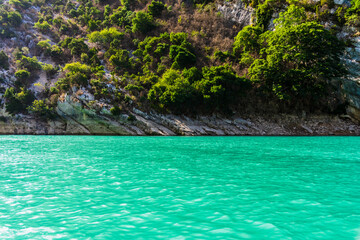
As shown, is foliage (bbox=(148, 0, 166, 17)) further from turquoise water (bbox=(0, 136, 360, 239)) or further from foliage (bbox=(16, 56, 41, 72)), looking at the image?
turquoise water (bbox=(0, 136, 360, 239))

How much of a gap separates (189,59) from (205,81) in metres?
11.5

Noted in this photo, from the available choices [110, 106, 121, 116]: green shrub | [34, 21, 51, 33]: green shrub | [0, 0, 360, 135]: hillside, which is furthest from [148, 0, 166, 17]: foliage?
[110, 106, 121, 116]: green shrub

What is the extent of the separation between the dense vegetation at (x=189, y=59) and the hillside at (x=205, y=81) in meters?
0.21

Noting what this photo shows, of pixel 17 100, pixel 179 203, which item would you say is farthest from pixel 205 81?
pixel 17 100

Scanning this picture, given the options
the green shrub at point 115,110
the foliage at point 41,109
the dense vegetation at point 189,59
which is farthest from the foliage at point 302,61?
the foliage at point 41,109

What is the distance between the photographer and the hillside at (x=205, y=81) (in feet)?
137

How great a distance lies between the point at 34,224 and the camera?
5508 millimetres

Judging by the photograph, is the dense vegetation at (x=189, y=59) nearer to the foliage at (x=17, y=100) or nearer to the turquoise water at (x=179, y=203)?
the foliage at (x=17, y=100)

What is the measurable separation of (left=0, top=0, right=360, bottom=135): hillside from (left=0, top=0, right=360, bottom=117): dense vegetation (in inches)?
8.3

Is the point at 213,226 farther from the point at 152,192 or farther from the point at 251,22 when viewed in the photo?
the point at 251,22

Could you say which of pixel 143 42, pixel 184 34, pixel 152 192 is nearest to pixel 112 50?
pixel 143 42

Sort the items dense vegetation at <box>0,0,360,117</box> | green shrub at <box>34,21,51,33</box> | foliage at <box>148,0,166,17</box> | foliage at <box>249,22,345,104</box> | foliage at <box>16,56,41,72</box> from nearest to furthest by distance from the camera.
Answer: foliage at <box>249,22,345,104</box>, dense vegetation at <box>0,0,360,117</box>, foliage at <box>16,56,41,72</box>, green shrub at <box>34,21,51,33</box>, foliage at <box>148,0,166,17</box>

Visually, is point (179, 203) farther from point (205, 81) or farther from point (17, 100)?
point (17, 100)

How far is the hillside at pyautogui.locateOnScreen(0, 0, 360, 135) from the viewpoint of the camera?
4169 cm
